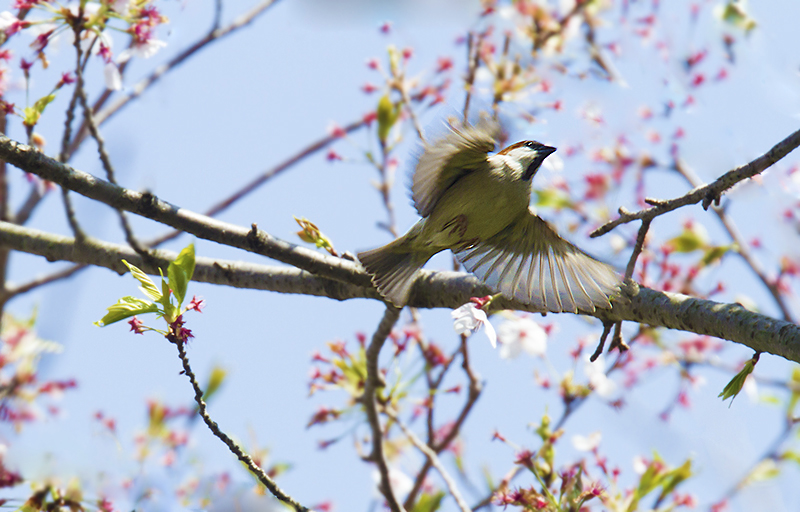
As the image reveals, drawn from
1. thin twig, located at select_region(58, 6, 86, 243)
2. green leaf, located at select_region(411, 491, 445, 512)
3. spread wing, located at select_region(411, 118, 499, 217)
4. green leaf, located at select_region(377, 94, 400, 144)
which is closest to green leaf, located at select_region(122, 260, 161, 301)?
thin twig, located at select_region(58, 6, 86, 243)

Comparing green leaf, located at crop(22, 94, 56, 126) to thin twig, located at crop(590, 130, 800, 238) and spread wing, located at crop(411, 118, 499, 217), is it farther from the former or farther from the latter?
thin twig, located at crop(590, 130, 800, 238)

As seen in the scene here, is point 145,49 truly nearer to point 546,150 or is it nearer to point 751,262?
point 546,150

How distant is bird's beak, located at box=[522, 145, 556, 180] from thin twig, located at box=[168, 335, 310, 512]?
1.42 m

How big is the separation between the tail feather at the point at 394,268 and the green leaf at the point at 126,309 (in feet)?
2.53

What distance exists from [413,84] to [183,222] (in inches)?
85.9

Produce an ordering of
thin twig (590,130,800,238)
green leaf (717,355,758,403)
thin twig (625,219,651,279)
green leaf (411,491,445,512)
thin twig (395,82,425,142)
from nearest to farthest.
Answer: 1. thin twig (590,130,800,238)
2. green leaf (717,355,758,403)
3. thin twig (625,219,651,279)
4. green leaf (411,491,445,512)
5. thin twig (395,82,425,142)

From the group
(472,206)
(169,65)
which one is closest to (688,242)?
(472,206)

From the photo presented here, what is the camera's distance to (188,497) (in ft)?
13.3

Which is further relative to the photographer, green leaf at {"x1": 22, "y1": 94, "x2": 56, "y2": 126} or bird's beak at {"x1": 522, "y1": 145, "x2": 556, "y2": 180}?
bird's beak at {"x1": 522, "y1": 145, "x2": 556, "y2": 180}

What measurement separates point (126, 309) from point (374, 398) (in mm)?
1396

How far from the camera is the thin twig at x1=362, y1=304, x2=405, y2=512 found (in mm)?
2516

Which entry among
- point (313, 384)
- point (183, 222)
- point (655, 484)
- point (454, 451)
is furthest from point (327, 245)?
point (454, 451)

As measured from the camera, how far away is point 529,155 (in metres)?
2.52

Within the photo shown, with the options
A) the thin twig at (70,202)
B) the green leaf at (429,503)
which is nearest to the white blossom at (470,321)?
the green leaf at (429,503)
